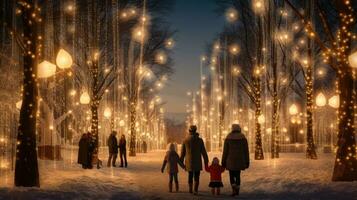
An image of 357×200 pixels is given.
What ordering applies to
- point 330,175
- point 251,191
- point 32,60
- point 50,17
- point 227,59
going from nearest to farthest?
point 32,60 < point 251,191 < point 330,175 < point 50,17 < point 227,59

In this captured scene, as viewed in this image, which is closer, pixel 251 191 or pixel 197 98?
pixel 251 191

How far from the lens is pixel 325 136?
2099 inches

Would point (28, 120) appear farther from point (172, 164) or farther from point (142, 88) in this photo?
point (142, 88)

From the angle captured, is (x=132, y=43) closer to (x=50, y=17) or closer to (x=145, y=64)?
(x=145, y=64)

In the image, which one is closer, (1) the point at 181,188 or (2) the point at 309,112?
(1) the point at 181,188

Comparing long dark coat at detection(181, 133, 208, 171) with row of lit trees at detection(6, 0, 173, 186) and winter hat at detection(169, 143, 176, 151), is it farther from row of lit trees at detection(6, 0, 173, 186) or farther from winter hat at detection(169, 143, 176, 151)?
row of lit trees at detection(6, 0, 173, 186)

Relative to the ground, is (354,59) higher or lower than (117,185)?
higher

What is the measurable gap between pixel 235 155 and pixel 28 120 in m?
5.57

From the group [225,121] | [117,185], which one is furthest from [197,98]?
[117,185]

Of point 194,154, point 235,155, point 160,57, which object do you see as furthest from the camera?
point 160,57

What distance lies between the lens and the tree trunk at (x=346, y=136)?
45.9 ft

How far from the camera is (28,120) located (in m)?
12.8

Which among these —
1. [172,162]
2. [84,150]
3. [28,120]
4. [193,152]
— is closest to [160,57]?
[84,150]

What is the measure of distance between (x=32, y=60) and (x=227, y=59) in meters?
35.3
